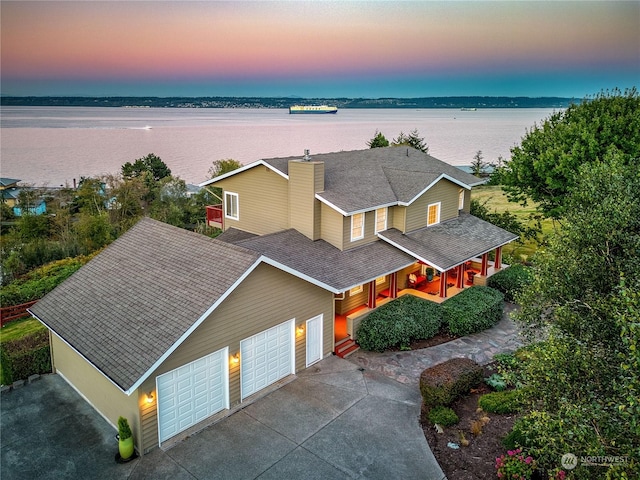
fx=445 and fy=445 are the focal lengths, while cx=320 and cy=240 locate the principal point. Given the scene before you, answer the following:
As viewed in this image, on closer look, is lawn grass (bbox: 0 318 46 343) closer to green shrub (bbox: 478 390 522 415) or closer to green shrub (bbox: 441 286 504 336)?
green shrub (bbox: 441 286 504 336)

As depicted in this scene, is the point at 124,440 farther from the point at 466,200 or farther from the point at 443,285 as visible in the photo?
the point at 466,200

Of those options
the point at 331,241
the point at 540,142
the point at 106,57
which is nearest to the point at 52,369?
the point at 331,241

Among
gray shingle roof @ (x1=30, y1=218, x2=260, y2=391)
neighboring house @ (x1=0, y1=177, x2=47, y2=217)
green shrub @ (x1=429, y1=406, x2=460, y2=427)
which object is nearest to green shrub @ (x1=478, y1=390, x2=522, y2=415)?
green shrub @ (x1=429, y1=406, x2=460, y2=427)

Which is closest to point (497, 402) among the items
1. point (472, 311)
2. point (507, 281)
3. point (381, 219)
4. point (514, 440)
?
point (514, 440)

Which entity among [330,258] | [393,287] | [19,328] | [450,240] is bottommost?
[19,328]

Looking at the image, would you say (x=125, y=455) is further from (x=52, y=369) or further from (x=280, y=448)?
(x=52, y=369)

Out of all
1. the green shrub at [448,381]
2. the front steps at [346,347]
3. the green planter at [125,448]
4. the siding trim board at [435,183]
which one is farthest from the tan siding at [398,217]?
the green planter at [125,448]
